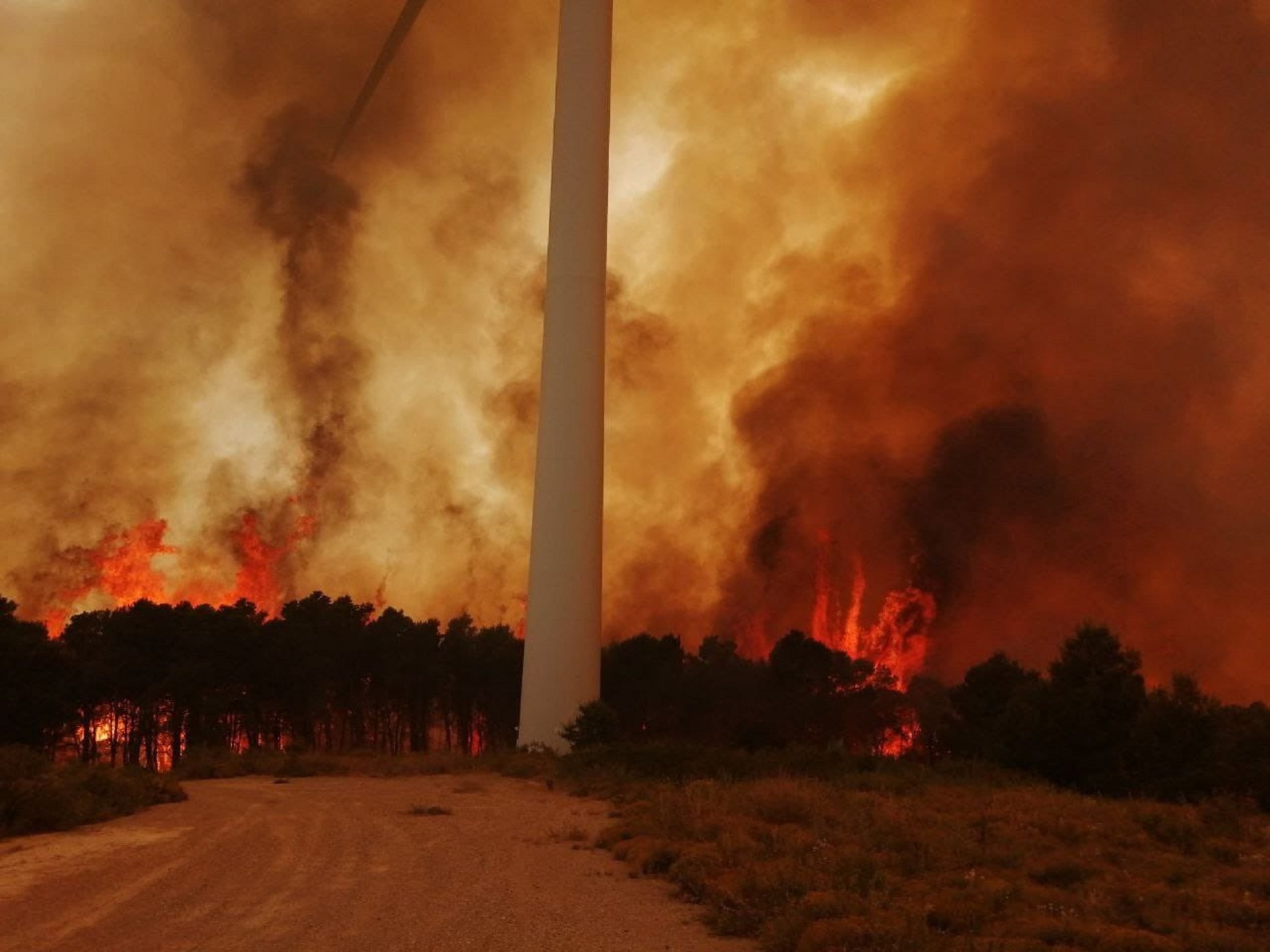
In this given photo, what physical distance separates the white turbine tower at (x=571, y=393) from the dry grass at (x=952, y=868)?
20.5 meters

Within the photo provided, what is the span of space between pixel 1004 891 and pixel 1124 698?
4123 cm

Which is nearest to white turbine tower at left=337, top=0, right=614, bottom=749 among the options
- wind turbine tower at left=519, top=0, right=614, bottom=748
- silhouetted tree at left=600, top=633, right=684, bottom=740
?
wind turbine tower at left=519, top=0, right=614, bottom=748

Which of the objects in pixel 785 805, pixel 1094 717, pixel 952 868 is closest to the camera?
pixel 952 868

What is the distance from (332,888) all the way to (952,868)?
1159cm

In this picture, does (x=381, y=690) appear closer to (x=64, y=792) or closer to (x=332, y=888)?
(x=64, y=792)

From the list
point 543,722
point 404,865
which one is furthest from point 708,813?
point 543,722

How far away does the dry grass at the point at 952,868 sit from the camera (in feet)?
51.3

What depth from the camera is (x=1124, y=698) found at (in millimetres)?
55031

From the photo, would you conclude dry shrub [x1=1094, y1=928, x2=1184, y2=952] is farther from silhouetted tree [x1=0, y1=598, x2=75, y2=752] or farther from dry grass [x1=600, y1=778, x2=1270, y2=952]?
silhouetted tree [x1=0, y1=598, x2=75, y2=752]

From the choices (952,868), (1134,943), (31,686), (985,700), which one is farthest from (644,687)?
(1134,943)

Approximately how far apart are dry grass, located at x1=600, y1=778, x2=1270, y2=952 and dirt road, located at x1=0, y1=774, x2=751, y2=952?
1224 millimetres

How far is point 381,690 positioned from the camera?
4225 inches

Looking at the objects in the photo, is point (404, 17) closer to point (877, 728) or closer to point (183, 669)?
point (183, 669)

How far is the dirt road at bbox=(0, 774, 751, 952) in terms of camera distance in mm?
15742
